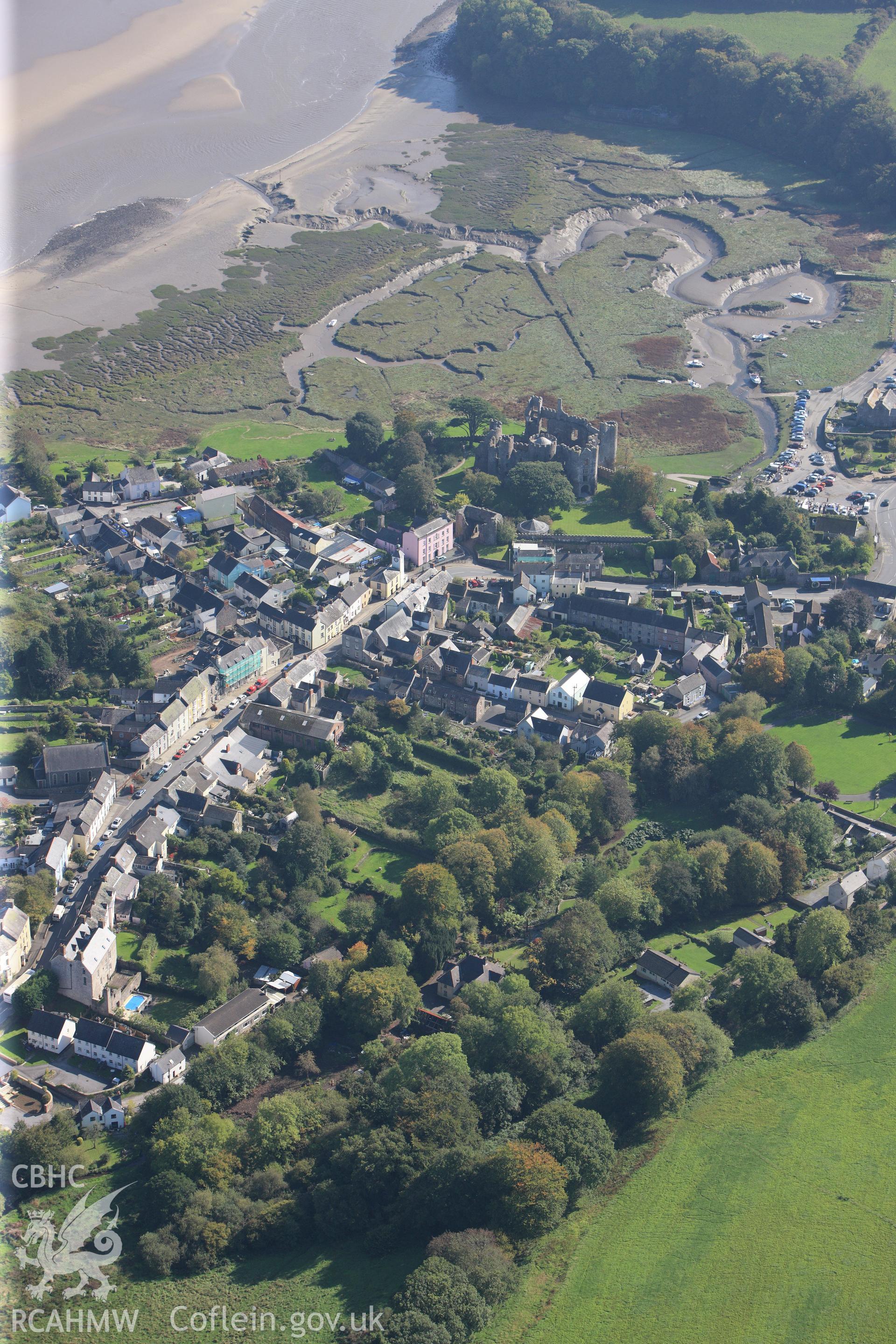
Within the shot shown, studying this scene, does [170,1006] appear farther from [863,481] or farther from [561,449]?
[863,481]

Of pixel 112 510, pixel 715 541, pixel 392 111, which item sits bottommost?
pixel 715 541

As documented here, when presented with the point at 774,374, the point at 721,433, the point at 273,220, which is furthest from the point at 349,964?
the point at 273,220

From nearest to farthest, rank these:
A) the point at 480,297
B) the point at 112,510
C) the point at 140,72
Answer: the point at 112,510 < the point at 480,297 < the point at 140,72

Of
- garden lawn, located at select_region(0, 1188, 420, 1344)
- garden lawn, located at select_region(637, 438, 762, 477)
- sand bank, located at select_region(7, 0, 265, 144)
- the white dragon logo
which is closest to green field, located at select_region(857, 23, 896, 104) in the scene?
garden lawn, located at select_region(637, 438, 762, 477)

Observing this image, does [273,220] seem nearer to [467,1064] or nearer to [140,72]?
[140,72]

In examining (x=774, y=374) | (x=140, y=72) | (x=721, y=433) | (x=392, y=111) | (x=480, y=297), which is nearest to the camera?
(x=721, y=433)

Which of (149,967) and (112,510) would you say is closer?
(149,967)

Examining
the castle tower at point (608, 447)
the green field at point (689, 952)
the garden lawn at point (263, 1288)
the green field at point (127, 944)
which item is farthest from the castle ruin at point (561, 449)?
the garden lawn at point (263, 1288)

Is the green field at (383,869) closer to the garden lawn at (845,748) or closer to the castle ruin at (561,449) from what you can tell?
the garden lawn at (845,748)

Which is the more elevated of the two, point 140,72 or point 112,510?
point 140,72
